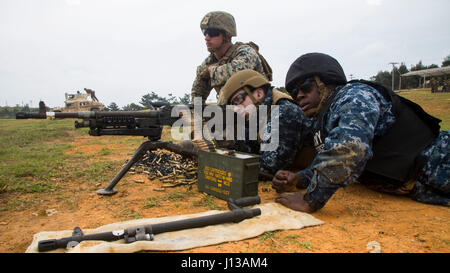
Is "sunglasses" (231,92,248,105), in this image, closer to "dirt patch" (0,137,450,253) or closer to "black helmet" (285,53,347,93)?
"black helmet" (285,53,347,93)

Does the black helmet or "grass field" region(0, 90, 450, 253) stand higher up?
the black helmet

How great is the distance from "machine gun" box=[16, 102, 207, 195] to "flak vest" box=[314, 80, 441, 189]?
7.43 ft

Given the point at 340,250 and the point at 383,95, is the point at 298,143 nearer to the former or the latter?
the point at 383,95

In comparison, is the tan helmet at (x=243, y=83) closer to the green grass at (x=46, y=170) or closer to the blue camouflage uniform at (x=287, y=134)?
the blue camouflage uniform at (x=287, y=134)

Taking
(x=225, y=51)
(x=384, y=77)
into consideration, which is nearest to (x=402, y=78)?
(x=384, y=77)

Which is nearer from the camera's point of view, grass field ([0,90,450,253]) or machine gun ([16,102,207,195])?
grass field ([0,90,450,253])

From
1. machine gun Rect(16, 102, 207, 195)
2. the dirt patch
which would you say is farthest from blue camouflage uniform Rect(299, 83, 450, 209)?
machine gun Rect(16, 102, 207, 195)

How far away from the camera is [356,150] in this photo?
265 centimetres

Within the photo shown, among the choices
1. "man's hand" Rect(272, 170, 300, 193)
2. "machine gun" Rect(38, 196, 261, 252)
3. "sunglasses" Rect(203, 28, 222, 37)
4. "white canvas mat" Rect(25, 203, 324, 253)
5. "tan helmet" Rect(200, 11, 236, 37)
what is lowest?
"white canvas mat" Rect(25, 203, 324, 253)

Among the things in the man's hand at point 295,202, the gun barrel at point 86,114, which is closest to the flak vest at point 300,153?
the man's hand at point 295,202

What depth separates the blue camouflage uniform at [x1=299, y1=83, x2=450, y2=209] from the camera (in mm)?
2682

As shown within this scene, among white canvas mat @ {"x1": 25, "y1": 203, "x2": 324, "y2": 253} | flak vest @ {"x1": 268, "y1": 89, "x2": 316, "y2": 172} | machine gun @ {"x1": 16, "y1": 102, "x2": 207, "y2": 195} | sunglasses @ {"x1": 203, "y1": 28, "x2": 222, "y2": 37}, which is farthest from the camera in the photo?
sunglasses @ {"x1": 203, "y1": 28, "x2": 222, "y2": 37}

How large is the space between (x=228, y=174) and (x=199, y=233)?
1.09 m
